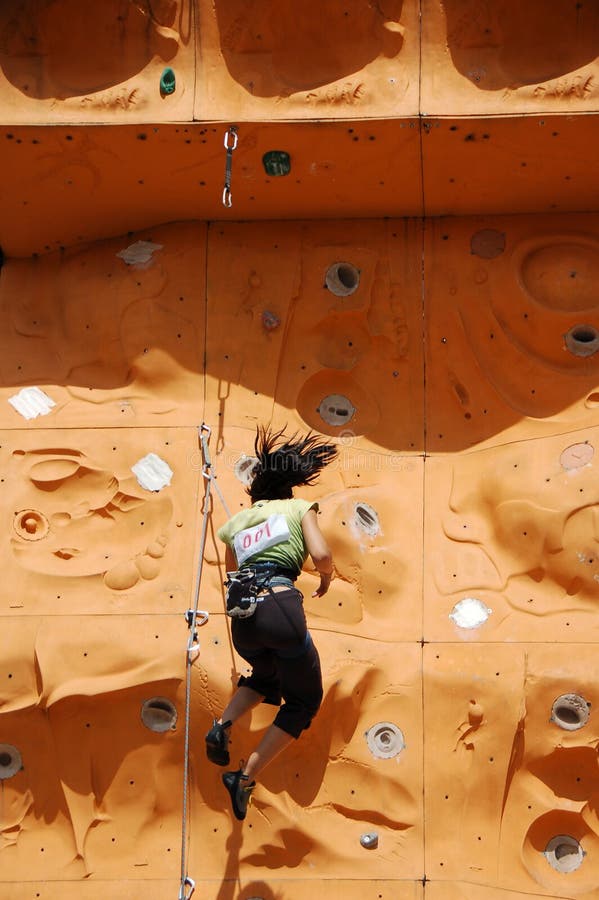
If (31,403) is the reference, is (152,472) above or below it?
below

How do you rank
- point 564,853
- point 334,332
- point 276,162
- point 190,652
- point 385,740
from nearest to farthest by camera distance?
1. point 190,652
2. point 564,853
3. point 385,740
4. point 276,162
5. point 334,332

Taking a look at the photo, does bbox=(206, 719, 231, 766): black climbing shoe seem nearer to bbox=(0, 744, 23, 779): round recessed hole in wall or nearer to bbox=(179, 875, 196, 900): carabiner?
bbox=(179, 875, 196, 900): carabiner

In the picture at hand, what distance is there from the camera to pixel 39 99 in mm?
7688

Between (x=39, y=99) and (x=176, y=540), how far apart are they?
2475mm

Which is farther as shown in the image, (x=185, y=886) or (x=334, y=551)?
(x=334, y=551)

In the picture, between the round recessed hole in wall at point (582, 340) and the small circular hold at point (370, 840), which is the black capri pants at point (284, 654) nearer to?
the small circular hold at point (370, 840)

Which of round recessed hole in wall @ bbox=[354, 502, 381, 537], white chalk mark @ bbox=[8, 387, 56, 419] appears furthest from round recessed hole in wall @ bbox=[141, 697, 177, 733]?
white chalk mark @ bbox=[8, 387, 56, 419]

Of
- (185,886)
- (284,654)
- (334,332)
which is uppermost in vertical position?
(334,332)

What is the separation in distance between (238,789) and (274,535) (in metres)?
1.14

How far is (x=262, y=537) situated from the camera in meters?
6.47

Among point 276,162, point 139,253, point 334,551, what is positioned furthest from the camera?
point 139,253

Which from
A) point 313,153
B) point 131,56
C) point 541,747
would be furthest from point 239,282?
point 541,747

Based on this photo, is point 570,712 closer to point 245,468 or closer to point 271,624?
point 271,624

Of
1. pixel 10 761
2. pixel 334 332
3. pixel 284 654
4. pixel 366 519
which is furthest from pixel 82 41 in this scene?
pixel 10 761
